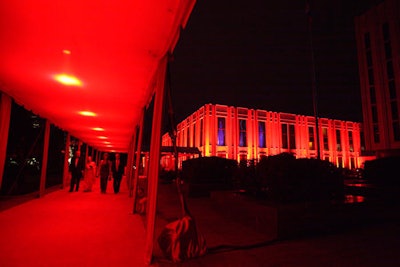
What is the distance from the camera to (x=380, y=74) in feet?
109

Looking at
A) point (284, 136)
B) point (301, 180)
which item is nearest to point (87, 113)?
point (301, 180)

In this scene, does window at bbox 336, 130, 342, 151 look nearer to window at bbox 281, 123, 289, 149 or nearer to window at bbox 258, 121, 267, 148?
window at bbox 281, 123, 289, 149

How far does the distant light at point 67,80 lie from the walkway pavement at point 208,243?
3289 mm

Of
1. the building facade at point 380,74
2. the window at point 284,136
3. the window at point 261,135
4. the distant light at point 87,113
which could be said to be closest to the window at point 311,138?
the window at point 284,136

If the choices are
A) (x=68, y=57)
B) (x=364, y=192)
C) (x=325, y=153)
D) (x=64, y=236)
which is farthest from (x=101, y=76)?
(x=325, y=153)

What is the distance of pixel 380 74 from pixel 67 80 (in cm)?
4012

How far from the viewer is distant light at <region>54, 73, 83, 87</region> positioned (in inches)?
213

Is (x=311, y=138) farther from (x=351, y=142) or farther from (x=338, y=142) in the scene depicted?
(x=351, y=142)

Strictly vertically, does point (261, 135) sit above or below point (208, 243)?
above

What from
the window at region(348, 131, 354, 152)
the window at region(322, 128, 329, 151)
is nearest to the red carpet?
the window at region(322, 128, 329, 151)

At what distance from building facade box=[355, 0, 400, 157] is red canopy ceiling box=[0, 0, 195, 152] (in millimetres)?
36375

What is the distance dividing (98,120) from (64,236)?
20.6ft

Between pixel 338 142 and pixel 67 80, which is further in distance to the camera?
pixel 338 142

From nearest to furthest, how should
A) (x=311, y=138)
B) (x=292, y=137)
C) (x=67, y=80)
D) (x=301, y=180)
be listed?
1. (x=301, y=180)
2. (x=67, y=80)
3. (x=292, y=137)
4. (x=311, y=138)
